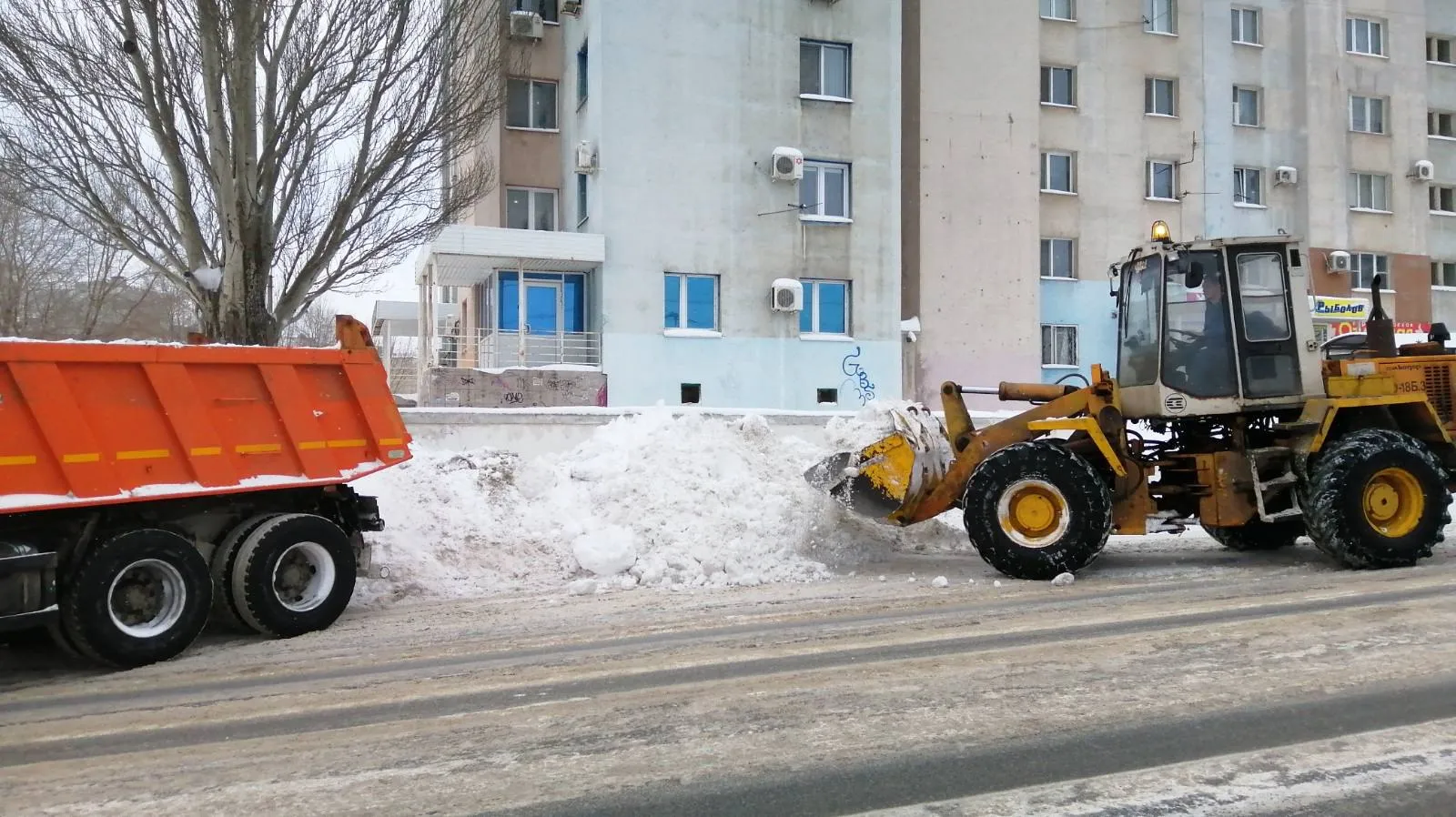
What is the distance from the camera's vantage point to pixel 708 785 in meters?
4.29

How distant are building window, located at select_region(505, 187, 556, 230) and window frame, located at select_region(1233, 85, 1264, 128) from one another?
63.1 feet

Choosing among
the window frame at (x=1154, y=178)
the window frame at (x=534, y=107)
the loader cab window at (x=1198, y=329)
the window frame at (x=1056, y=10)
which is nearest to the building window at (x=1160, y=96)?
the window frame at (x=1154, y=178)

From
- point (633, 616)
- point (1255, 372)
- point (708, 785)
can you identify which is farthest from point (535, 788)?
point (1255, 372)

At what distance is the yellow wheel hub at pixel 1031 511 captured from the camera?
928cm

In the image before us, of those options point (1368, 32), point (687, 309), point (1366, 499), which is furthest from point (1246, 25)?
point (1366, 499)

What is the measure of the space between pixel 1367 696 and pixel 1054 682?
146cm

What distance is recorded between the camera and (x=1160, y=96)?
97.8 ft

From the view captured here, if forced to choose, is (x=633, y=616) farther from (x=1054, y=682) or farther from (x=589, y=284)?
(x=589, y=284)

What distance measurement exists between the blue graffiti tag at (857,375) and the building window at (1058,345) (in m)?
6.04

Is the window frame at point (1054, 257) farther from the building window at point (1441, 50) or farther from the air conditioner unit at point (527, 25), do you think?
the building window at point (1441, 50)

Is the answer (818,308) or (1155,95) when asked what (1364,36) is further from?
(818,308)

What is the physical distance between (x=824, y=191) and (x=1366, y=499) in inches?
686

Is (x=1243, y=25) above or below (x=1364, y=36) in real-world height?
below

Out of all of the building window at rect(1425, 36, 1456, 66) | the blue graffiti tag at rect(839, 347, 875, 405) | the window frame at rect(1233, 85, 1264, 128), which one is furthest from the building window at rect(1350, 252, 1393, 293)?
the blue graffiti tag at rect(839, 347, 875, 405)
